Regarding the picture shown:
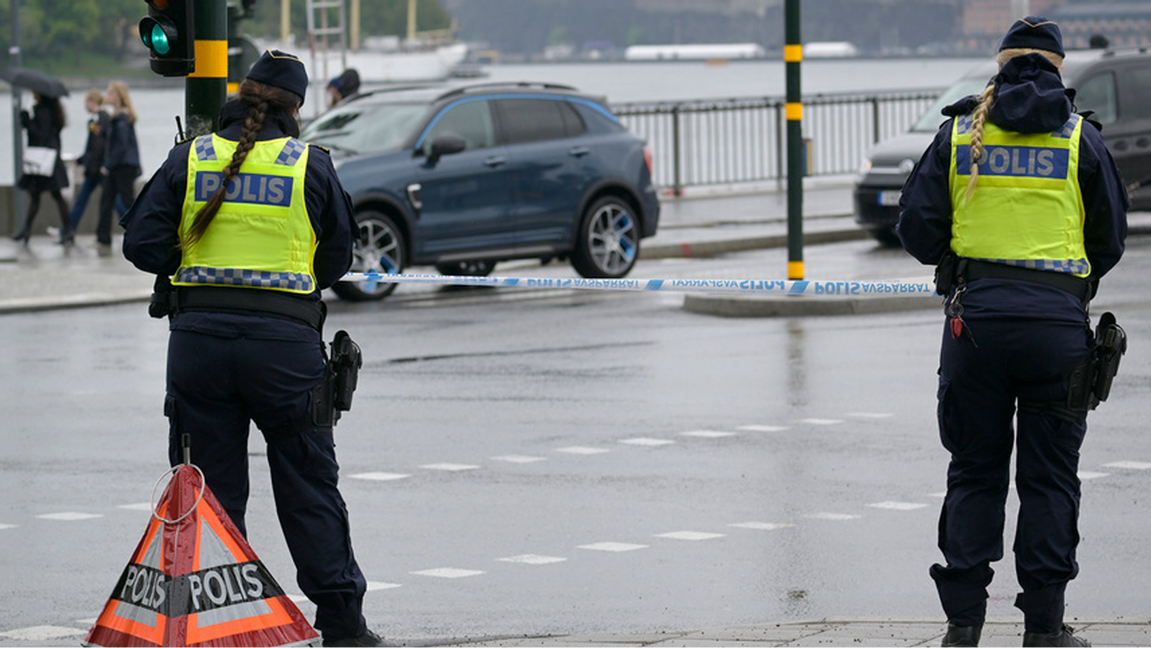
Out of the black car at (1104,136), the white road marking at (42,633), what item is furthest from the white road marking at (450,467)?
the black car at (1104,136)

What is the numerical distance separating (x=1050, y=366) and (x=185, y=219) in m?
2.41

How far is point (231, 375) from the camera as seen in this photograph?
229 inches

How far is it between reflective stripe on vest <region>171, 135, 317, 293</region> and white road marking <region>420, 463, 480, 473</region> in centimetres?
351

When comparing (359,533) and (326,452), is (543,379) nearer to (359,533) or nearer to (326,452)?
(359,533)

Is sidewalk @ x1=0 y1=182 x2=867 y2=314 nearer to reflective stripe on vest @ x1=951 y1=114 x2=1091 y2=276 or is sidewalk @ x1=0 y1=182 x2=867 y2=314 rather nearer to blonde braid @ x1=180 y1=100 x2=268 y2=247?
blonde braid @ x1=180 y1=100 x2=268 y2=247

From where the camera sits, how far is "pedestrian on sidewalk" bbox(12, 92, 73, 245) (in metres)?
22.2

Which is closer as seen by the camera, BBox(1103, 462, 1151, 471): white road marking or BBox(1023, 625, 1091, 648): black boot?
BBox(1023, 625, 1091, 648): black boot

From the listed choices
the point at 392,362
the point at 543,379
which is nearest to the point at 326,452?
the point at 543,379

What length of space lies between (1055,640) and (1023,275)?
39.0 inches

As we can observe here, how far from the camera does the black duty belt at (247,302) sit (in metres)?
5.82

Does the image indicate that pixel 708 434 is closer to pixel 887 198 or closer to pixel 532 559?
pixel 532 559

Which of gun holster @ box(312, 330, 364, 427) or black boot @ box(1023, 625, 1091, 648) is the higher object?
gun holster @ box(312, 330, 364, 427)

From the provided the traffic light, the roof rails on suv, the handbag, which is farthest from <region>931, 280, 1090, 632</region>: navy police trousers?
the handbag

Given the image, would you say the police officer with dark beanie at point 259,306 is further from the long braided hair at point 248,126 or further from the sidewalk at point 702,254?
the sidewalk at point 702,254
